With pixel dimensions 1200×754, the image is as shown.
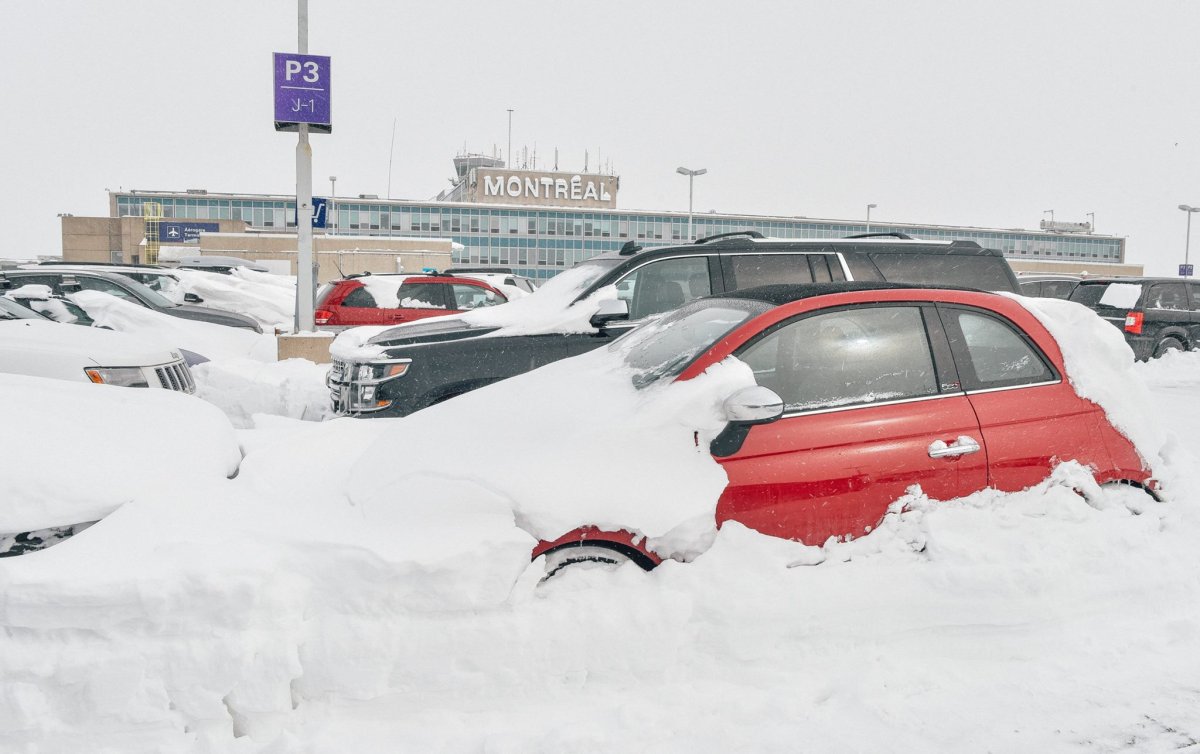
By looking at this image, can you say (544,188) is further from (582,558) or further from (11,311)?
(582,558)

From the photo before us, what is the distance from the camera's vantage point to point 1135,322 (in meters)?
14.4

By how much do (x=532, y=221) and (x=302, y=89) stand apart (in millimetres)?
80404

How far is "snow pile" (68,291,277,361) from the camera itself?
462 inches

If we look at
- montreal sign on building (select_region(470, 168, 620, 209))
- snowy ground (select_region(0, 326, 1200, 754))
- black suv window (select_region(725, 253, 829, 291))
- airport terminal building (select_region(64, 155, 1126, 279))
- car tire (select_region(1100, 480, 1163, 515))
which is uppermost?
montreal sign on building (select_region(470, 168, 620, 209))

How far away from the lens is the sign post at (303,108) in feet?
42.6

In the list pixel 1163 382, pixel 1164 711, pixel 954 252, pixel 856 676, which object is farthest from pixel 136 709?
pixel 1163 382

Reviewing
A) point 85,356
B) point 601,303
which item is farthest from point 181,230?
point 601,303

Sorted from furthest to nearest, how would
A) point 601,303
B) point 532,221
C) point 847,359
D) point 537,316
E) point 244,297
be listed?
point 532,221
point 244,297
point 537,316
point 601,303
point 847,359

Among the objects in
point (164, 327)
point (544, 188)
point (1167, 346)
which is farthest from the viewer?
point (544, 188)

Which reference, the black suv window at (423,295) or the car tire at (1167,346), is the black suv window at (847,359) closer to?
the black suv window at (423,295)

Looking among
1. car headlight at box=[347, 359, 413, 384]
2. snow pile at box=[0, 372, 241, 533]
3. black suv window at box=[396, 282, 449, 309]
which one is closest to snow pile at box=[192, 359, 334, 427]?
car headlight at box=[347, 359, 413, 384]

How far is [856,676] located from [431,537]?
178cm

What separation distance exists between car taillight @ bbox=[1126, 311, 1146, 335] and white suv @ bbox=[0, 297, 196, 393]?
46.9 feet

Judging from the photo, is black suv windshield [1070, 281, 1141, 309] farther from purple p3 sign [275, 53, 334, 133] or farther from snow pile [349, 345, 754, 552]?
purple p3 sign [275, 53, 334, 133]
